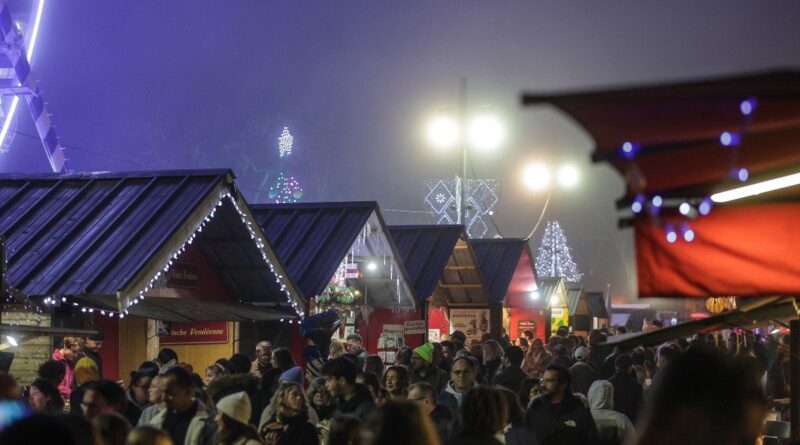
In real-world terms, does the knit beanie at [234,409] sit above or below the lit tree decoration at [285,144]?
below

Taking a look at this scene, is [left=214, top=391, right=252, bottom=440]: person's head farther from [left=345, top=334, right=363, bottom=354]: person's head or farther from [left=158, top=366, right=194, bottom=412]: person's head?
[left=345, top=334, right=363, bottom=354]: person's head

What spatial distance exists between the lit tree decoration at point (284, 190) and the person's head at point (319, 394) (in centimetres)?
11589

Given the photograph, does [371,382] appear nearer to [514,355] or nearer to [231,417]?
[231,417]

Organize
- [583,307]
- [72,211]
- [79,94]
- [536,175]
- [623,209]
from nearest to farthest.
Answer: [623,209] → [72,211] → [536,175] → [583,307] → [79,94]

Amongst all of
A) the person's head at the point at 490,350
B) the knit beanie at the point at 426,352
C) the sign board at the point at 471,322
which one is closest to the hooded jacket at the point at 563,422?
the knit beanie at the point at 426,352

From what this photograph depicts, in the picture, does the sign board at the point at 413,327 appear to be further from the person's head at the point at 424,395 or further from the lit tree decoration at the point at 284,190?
the lit tree decoration at the point at 284,190

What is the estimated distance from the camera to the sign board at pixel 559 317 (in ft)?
142

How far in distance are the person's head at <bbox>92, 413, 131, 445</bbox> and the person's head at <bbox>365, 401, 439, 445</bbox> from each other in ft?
7.37

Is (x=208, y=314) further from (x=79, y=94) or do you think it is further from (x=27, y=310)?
(x=79, y=94)

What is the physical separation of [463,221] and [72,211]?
44.0 feet

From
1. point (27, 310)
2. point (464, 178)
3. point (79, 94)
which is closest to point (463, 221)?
point (464, 178)

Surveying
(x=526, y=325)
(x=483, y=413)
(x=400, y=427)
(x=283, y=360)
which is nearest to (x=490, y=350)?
(x=283, y=360)

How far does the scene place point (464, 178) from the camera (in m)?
27.5

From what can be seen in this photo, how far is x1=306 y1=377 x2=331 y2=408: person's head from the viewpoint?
1073cm
